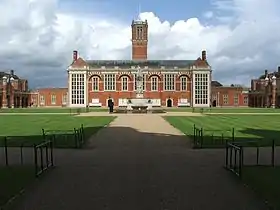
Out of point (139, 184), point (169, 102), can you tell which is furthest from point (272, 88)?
point (139, 184)

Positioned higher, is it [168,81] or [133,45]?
[133,45]

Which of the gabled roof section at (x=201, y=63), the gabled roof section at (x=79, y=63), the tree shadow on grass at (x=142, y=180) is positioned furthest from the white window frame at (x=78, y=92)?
the tree shadow on grass at (x=142, y=180)

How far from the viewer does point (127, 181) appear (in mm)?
10867

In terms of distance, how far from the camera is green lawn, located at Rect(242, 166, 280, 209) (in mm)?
9094

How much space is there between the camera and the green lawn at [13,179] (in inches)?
375

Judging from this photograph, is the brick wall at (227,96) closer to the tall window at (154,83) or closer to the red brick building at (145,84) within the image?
the red brick building at (145,84)

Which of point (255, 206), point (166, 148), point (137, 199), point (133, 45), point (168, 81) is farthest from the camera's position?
point (133, 45)

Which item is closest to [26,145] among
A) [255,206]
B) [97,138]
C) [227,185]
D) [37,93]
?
[97,138]

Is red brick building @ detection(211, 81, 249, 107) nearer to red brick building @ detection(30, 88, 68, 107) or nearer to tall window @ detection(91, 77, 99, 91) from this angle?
tall window @ detection(91, 77, 99, 91)

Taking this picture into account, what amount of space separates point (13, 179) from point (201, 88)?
337ft

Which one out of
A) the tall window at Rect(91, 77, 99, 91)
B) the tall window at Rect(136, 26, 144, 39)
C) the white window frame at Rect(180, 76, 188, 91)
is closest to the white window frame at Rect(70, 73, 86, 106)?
the tall window at Rect(91, 77, 99, 91)

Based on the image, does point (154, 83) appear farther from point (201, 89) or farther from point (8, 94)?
point (8, 94)

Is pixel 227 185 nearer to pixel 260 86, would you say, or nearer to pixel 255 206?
pixel 255 206

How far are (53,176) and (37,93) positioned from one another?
409 ft
